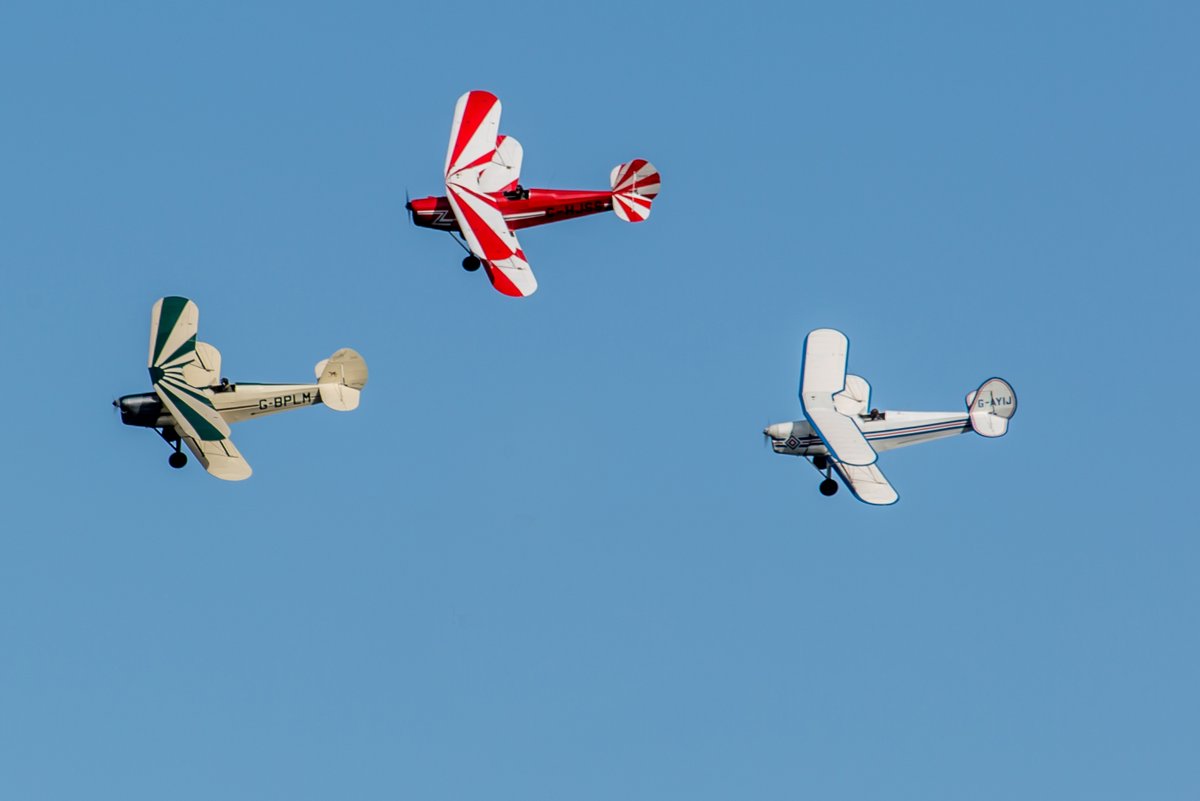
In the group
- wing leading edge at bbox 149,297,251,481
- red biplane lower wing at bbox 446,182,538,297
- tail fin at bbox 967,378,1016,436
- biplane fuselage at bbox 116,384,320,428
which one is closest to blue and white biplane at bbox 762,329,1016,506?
tail fin at bbox 967,378,1016,436

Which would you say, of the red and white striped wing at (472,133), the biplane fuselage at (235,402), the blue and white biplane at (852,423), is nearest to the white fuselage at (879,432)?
the blue and white biplane at (852,423)

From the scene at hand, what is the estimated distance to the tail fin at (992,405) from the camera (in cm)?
5731

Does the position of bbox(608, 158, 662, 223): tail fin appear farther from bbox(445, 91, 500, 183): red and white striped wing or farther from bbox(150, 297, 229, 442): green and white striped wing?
bbox(150, 297, 229, 442): green and white striped wing

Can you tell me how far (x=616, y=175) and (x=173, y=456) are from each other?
14319 mm

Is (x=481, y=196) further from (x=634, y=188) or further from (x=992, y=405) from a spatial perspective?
(x=992, y=405)

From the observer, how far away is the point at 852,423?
54812 mm

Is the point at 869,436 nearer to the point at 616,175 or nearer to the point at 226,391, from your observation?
the point at 616,175

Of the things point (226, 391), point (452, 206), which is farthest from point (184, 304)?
point (452, 206)

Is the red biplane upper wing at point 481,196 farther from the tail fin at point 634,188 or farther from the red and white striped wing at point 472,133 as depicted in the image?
the tail fin at point 634,188

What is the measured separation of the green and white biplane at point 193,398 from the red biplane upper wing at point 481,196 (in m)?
5.89

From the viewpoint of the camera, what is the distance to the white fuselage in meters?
55.7

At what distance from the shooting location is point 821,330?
5684 cm

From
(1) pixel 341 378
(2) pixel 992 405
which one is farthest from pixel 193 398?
(2) pixel 992 405

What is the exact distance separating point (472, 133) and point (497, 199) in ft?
7.13
